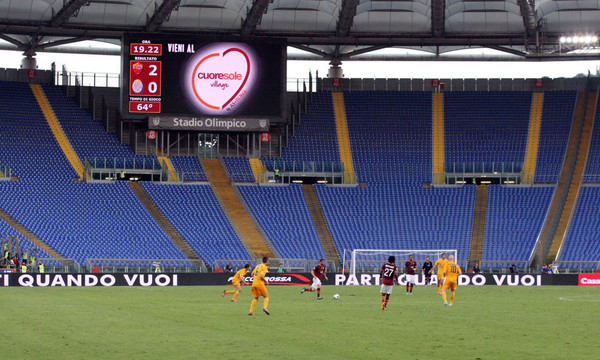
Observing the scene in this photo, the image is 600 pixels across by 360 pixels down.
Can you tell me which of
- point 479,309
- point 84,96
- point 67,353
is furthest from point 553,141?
point 67,353

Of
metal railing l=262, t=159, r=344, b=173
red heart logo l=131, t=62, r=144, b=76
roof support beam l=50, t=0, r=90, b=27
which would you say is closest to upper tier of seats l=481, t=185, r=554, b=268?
metal railing l=262, t=159, r=344, b=173

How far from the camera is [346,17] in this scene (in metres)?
61.2

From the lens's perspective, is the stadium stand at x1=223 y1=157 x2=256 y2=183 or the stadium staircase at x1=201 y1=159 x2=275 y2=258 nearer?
the stadium staircase at x1=201 y1=159 x2=275 y2=258

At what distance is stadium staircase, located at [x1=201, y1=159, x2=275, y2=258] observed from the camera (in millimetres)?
60562

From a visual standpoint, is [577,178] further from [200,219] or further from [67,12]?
[67,12]

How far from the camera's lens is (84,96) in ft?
239

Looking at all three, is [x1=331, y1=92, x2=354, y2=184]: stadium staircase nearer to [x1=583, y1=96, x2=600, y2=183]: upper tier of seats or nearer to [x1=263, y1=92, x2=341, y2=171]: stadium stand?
[x1=263, y1=92, x2=341, y2=171]: stadium stand

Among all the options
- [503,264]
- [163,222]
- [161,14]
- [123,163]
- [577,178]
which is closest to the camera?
[503,264]

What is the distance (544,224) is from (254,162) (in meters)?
21.8

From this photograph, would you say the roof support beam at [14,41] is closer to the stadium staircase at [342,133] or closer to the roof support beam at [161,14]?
the roof support beam at [161,14]

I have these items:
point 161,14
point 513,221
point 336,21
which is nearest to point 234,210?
point 161,14

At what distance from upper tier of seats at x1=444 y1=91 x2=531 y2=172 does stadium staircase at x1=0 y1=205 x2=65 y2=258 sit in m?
30.2

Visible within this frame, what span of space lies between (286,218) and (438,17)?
1712cm

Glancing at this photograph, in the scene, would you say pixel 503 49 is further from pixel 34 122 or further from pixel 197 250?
pixel 34 122
